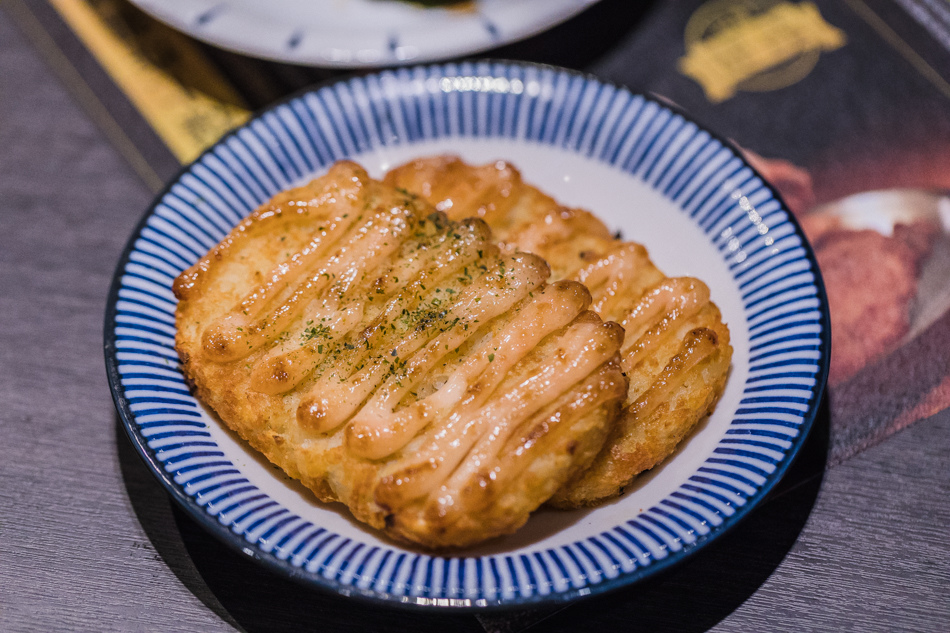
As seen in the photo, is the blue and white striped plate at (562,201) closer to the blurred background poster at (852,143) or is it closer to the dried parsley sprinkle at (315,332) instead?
the dried parsley sprinkle at (315,332)

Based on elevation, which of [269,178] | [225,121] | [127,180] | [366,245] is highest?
[366,245]

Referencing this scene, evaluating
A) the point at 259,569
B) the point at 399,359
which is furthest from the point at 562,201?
the point at 259,569

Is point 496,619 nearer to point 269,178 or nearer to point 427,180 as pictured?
point 427,180

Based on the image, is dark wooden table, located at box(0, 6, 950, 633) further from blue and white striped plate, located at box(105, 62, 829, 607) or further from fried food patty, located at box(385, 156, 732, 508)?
fried food patty, located at box(385, 156, 732, 508)

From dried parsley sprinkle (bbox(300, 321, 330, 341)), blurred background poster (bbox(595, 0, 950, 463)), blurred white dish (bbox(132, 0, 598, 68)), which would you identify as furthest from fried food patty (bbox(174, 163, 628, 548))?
blurred background poster (bbox(595, 0, 950, 463))

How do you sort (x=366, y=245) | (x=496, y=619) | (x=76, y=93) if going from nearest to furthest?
(x=496, y=619) < (x=366, y=245) < (x=76, y=93)

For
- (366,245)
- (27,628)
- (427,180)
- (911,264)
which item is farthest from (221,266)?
(911,264)

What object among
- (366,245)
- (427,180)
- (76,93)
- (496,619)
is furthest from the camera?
(76,93)
